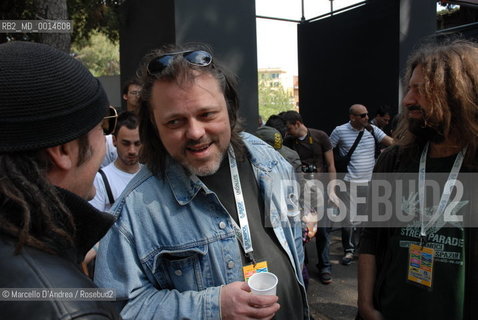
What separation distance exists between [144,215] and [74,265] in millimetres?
547

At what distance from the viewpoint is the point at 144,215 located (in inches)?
58.1

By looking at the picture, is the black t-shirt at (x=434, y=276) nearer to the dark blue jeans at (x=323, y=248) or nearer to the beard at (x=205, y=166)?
the beard at (x=205, y=166)

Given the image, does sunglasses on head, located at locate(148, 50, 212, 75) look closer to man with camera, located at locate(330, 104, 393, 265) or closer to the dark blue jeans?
the dark blue jeans

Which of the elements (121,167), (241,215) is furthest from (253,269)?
(121,167)

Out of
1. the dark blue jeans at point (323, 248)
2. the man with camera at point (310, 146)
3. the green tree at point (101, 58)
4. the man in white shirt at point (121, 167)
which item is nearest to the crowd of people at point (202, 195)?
the man in white shirt at point (121, 167)

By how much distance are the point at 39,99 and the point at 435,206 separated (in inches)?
64.4

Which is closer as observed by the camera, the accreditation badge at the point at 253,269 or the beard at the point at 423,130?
the accreditation badge at the point at 253,269

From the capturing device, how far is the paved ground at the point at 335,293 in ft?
12.6

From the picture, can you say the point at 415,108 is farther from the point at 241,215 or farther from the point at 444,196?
the point at 241,215

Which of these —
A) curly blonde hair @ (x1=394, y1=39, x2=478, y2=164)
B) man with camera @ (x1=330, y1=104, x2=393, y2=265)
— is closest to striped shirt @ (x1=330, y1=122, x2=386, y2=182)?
man with camera @ (x1=330, y1=104, x2=393, y2=265)

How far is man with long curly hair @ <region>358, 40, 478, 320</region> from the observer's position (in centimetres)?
159

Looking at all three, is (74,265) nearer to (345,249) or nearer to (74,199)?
(74,199)

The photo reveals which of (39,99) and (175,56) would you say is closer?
(39,99)

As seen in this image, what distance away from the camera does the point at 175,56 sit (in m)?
1.63
